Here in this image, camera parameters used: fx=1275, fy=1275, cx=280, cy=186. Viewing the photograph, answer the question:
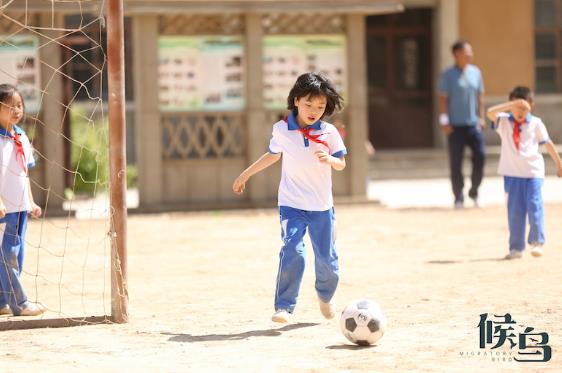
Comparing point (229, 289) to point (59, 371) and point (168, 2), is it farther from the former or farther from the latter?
point (168, 2)

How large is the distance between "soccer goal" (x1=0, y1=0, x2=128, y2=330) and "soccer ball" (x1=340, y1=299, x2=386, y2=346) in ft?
5.63

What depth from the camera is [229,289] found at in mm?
9562

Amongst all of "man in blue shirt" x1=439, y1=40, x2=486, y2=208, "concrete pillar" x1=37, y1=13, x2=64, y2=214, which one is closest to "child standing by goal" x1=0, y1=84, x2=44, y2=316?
"concrete pillar" x1=37, y1=13, x2=64, y2=214

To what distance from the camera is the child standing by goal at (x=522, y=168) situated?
430 inches

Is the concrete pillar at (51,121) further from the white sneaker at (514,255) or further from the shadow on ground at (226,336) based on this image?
the shadow on ground at (226,336)

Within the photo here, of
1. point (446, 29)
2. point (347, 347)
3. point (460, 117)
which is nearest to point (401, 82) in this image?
point (446, 29)

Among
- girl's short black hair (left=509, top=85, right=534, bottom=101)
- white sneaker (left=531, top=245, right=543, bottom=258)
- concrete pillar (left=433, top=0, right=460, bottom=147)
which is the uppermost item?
concrete pillar (left=433, top=0, right=460, bottom=147)

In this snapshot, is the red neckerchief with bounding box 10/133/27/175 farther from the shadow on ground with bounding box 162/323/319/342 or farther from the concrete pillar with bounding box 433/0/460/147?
the concrete pillar with bounding box 433/0/460/147

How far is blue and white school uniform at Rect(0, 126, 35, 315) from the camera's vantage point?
828cm

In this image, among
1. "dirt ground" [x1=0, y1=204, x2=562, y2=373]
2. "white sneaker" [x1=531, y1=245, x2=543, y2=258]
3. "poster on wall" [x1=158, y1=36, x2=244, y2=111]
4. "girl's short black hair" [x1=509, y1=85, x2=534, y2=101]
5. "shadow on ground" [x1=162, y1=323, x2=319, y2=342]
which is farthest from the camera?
"poster on wall" [x1=158, y1=36, x2=244, y2=111]

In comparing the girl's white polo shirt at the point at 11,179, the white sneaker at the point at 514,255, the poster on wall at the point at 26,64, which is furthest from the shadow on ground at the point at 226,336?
the poster on wall at the point at 26,64

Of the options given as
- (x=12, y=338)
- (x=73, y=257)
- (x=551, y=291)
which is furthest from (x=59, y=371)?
(x=73, y=257)

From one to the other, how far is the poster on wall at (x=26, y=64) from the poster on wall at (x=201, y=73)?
5.16 ft

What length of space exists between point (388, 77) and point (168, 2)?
7.85m
